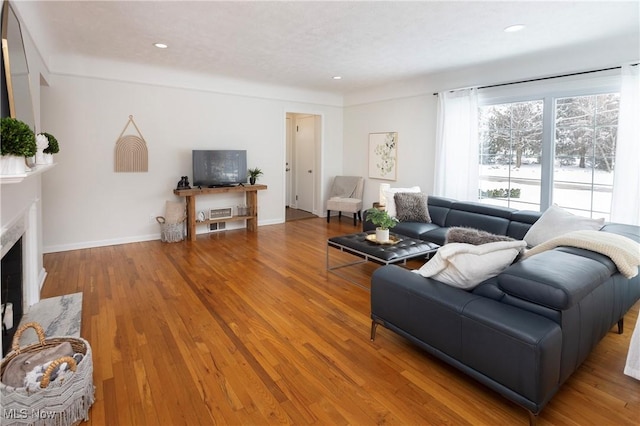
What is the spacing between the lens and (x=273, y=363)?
231 cm

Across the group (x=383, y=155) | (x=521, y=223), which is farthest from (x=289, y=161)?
(x=521, y=223)

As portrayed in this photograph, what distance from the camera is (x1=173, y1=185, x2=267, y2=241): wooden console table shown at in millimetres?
5421

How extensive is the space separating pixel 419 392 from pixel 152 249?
4.17 metres

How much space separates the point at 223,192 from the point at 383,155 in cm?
301

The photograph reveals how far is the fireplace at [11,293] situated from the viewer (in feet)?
7.66

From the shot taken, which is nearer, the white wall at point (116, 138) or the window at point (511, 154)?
the window at point (511, 154)

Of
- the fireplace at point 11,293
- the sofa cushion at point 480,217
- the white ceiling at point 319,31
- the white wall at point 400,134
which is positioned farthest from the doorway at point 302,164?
the fireplace at point 11,293

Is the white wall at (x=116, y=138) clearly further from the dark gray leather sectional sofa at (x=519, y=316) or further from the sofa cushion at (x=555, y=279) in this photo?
the sofa cushion at (x=555, y=279)

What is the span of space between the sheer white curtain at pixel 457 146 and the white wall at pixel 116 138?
2995mm

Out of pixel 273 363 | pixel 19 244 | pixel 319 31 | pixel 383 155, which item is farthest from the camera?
pixel 383 155

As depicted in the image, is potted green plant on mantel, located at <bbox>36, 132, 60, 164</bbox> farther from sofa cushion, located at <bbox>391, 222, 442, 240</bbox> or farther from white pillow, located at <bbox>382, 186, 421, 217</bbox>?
white pillow, located at <bbox>382, 186, 421, 217</bbox>

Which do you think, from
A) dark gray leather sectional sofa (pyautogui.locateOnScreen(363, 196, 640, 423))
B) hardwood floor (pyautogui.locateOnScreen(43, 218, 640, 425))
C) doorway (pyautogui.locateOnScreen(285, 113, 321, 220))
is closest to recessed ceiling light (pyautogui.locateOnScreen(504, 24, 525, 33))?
dark gray leather sectional sofa (pyautogui.locateOnScreen(363, 196, 640, 423))

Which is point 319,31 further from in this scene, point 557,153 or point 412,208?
point 557,153

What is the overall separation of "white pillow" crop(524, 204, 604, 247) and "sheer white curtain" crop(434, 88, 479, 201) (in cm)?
155
